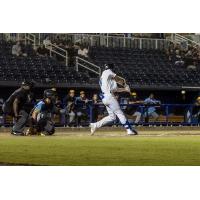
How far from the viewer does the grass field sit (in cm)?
912

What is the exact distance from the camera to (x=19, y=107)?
11.2 meters

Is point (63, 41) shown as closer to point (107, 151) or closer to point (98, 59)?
point (98, 59)

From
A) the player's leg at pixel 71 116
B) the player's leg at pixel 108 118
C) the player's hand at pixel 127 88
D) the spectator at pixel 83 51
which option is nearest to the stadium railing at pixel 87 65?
the spectator at pixel 83 51

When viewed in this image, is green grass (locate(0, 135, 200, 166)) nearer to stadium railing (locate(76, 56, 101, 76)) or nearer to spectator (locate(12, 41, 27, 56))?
stadium railing (locate(76, 56, 101, 76))

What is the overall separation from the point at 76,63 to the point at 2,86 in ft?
3.42

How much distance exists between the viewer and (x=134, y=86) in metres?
10.6

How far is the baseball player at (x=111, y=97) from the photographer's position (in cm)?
1072

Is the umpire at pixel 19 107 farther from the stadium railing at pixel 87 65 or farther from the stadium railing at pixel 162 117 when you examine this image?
the stadium railing at pixel 87 65

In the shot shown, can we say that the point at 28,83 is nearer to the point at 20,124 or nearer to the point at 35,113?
A: the point at 35,113

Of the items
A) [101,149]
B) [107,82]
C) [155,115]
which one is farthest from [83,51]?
[155,115]

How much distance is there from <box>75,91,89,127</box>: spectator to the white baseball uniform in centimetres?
22

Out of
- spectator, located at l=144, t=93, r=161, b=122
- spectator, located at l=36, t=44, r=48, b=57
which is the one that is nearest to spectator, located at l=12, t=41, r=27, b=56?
spectator, located at l=36, t=44, r=48, b=57

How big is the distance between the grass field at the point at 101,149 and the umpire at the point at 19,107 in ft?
0.55
